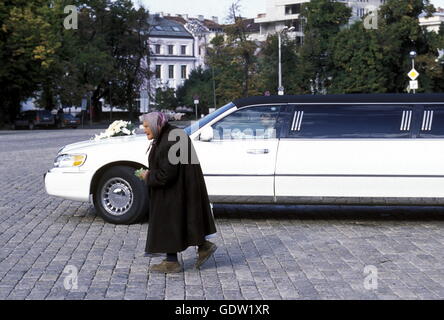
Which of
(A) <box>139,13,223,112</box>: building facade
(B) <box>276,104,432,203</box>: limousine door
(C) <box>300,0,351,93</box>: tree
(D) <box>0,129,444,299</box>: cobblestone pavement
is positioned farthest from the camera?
(A) <box>139,13,223,112</box>: building facade

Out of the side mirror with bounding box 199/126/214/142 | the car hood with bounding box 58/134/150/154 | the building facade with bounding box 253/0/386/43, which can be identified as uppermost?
the building facade with bounding box 253/0/386/43

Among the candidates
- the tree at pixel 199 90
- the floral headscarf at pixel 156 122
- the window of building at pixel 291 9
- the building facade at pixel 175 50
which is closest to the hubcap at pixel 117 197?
the floral headscarf at pixel 156 122

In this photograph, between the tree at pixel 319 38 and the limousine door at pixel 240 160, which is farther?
the tree at pixel 319 38

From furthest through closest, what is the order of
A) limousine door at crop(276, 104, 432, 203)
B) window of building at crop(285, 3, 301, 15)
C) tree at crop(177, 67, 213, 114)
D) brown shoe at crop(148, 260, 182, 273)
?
window of building at crop(285, 3, 301, 15) → tree at crop(177, 67, 213, 114) → limousine door at crop(276, 104, 432, 203) → brown shoe at crop(148, 260, 182, 273)

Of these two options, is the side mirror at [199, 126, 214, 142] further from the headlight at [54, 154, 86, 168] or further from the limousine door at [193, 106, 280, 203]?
the headlight at [54, 154, 86, 168]

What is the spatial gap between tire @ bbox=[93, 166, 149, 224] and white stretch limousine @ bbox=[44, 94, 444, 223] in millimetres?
13

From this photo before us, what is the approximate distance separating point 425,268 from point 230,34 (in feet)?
180

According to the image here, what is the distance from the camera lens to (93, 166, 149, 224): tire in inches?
448

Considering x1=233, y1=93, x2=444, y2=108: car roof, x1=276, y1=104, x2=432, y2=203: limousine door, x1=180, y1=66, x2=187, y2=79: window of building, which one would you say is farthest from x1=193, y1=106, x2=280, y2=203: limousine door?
x1=180, y1=66, x2=187, y2=79: window of building

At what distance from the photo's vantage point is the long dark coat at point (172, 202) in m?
7.84

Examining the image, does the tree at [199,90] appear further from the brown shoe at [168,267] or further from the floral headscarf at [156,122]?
the floral headscarf at [156,122]

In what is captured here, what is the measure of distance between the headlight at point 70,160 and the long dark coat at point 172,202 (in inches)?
155

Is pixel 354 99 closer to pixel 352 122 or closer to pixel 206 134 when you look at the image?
pixel 352 122
